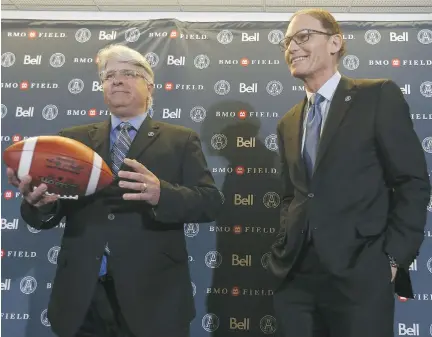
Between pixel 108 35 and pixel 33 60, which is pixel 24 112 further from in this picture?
pixel 108 35

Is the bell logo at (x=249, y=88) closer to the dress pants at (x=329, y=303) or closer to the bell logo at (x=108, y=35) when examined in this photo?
the bell logo at (x=108, y=35)

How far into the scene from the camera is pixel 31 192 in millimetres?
1609

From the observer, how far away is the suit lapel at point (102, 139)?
1.78 m

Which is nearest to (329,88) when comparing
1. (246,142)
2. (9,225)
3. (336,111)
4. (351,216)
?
(336,111)

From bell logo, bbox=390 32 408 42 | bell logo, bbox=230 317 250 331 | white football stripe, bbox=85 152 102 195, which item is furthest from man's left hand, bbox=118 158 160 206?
bell logo, bbox=390 32 408 42

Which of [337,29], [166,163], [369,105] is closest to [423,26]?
[337,29]

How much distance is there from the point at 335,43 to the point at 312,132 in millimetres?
348

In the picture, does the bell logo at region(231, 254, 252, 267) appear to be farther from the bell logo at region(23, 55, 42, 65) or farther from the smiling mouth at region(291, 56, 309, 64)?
the bell logo at region(23, 55, 42, 65)

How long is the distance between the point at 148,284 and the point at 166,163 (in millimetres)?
439

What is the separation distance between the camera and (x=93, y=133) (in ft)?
6.13

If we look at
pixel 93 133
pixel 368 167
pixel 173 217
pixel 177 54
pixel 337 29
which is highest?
pixel 177 54

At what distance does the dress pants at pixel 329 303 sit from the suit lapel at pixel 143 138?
681 millimetres

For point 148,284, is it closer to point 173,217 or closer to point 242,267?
point 173,217

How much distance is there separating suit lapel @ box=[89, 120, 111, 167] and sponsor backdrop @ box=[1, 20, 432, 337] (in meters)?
1.08
